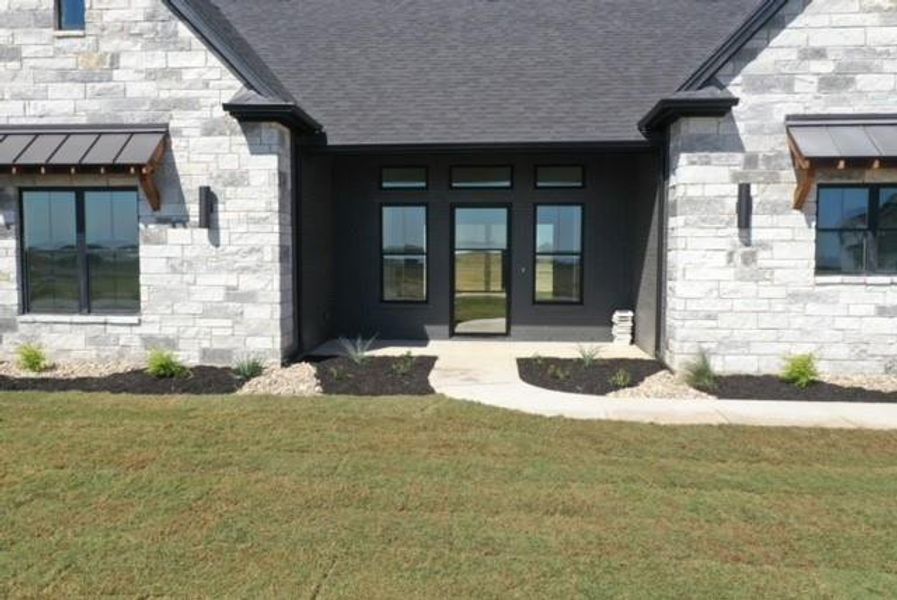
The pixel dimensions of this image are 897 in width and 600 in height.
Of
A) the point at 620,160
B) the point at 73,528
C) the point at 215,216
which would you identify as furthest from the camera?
the point at 620,160

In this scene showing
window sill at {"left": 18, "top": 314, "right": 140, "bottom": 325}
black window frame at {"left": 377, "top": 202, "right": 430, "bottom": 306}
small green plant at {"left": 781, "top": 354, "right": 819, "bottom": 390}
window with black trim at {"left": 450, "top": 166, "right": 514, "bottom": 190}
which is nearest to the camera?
small green plant at {"left": 781, "top": 354, "right": 819, "bottom": 390}

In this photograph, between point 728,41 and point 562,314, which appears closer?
point 728,41

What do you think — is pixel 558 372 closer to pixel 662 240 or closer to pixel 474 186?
pixel 662 240

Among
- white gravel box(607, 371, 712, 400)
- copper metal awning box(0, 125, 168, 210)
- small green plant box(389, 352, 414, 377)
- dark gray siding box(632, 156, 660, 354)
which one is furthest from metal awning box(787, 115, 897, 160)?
copper metal awning box(0, 125, 168, 210)

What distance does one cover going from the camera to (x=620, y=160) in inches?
462

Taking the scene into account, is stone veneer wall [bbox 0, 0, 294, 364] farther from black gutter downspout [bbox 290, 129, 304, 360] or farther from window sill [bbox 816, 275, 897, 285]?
window sill [bbox 816, 275, 897, 285]

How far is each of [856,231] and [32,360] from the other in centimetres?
1148

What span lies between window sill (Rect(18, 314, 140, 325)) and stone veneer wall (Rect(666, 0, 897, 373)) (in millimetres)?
7773

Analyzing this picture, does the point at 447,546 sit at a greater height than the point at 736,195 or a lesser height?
lesser

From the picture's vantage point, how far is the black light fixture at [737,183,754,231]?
27.9ft

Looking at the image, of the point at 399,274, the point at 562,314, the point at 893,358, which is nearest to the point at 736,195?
the point at 893,358

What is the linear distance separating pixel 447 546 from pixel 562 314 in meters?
8.37

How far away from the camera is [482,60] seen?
41.8ft

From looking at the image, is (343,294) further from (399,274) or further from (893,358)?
(893,358)
